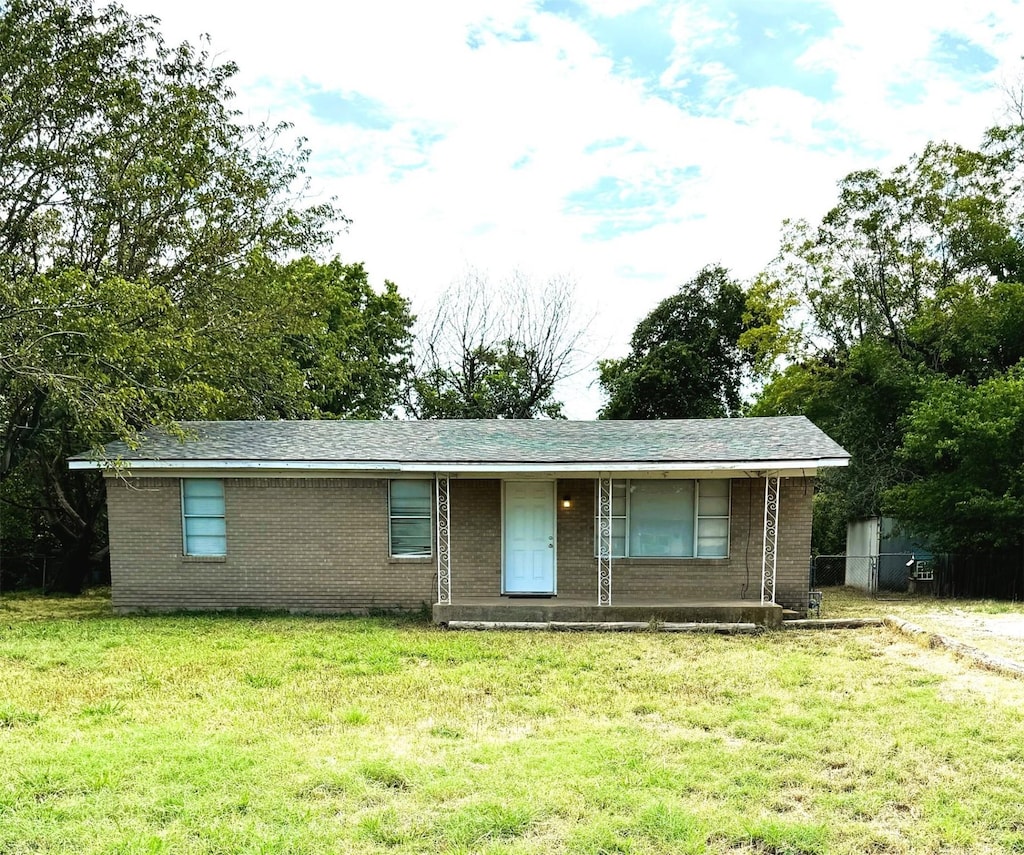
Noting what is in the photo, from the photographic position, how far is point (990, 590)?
1636 centimetres

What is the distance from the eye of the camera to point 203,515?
11.9 metres

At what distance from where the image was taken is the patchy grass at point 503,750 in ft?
13.2

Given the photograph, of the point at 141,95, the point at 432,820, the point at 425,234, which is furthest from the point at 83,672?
the point at 425,234

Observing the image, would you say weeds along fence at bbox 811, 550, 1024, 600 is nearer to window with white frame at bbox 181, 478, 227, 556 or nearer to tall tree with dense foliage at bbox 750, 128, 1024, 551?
tall tree with dense foliage at bbox 750, 128, 1024, 551

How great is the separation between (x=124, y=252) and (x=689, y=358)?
20.8 meters

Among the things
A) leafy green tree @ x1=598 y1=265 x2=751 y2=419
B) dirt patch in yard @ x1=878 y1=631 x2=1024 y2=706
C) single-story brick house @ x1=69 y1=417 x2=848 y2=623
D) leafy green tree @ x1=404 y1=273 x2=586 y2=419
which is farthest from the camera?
leafy green tree @ x1=404 y1=273 x2=586 y2=419

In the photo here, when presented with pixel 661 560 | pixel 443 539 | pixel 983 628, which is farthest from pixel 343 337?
pixel 983 628

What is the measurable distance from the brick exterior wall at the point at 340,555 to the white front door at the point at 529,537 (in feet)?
0.52

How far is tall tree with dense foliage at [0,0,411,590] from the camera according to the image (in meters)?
11.1

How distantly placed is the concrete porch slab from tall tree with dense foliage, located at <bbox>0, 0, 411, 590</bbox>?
19.2ft

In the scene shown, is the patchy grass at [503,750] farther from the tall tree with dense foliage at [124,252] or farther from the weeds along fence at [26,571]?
the weeds along fence at [26,571]

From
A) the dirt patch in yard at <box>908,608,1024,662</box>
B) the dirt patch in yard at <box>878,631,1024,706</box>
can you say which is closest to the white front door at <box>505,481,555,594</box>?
the dirt patch in yard at <box>878,631,1024,706</box>

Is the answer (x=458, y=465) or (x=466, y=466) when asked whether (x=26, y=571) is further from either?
(x=466, y=466)

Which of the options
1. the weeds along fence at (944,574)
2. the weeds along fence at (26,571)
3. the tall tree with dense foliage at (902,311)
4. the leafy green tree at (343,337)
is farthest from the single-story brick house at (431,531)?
the weeds along fence at (26,571)
